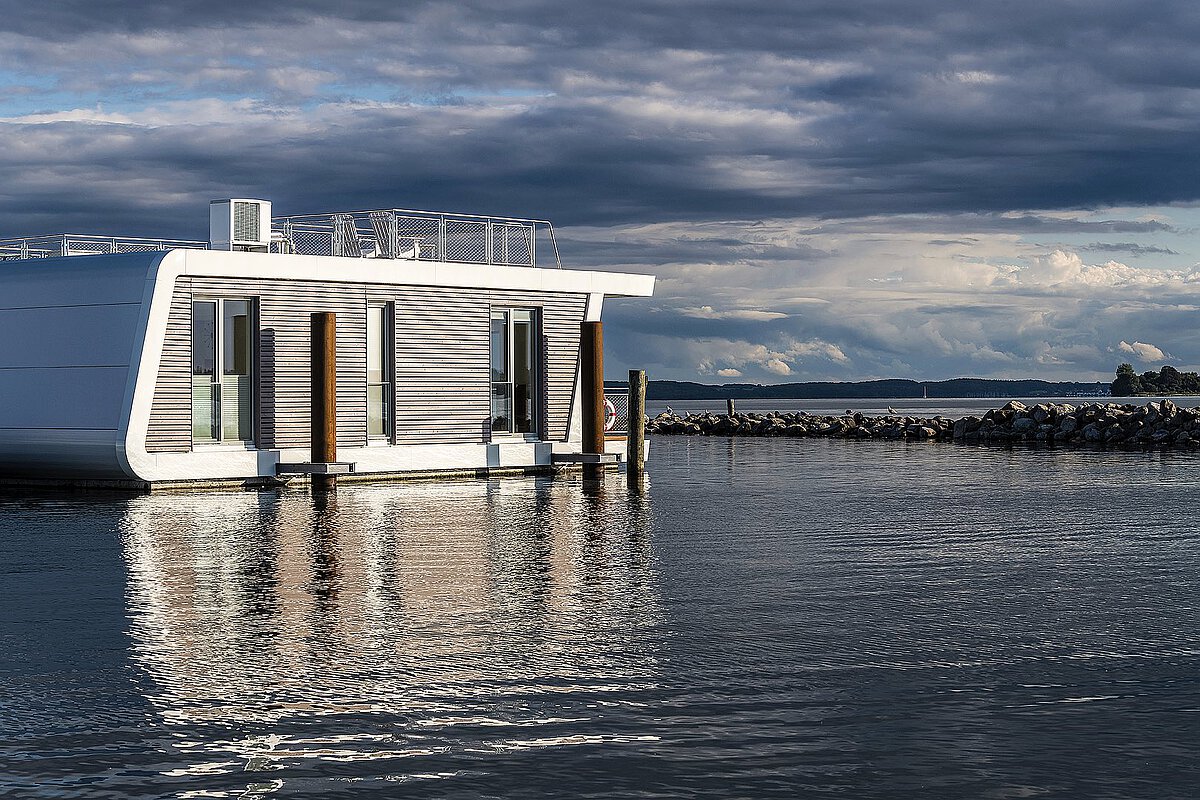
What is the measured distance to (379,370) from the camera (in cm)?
2728

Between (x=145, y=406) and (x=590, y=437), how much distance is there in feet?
28.4

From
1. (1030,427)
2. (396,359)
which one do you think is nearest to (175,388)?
(396,359)

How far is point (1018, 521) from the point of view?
18.8 metres

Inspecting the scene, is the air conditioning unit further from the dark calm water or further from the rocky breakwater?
the rocky breakwater

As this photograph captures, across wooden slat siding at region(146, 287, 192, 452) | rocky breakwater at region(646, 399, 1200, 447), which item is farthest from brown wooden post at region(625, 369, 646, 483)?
rocky breakwater at region(646, 399, 1200, 447)

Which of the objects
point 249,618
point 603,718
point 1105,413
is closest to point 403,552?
point 249,618

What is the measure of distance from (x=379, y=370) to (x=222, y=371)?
10.4 feet

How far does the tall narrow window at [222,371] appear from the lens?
81.1 ft

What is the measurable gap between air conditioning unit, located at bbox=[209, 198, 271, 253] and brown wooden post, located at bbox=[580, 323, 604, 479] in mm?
→ 6351

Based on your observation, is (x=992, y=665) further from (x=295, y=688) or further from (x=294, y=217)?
(x=294, y=217)

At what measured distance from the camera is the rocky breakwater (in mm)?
45438

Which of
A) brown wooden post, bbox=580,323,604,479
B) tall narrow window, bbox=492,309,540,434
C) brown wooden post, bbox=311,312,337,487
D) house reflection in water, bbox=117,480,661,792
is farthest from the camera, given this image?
tall narrow window, bbox=492,309,540,434

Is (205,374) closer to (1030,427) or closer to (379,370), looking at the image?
(379,370)

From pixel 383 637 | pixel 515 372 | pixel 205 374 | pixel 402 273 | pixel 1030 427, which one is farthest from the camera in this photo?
pixel 1030 427
